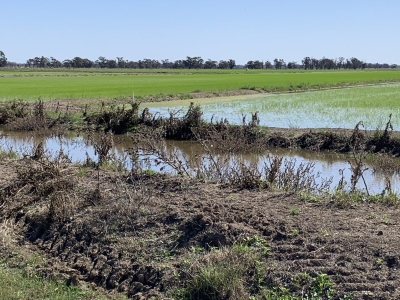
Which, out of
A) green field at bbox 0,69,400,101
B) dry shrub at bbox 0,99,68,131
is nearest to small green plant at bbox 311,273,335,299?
dry shrub at bbox 0,99,68,131

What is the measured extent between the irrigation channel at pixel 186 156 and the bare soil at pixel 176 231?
1814 mm

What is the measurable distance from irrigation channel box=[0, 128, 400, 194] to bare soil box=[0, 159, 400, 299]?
5.95 feet

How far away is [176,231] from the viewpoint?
6488mm

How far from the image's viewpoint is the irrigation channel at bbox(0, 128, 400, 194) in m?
11.3

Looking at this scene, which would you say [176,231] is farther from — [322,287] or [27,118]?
[27,118]

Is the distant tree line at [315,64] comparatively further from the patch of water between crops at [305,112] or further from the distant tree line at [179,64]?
the patch of water between crops at [305,112]

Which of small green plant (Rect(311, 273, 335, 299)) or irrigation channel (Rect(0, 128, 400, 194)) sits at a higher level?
small green plant (Rect(311, 273, 335, 299))

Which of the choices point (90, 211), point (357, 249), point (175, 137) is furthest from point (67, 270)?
point (175, 137)

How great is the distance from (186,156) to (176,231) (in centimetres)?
988

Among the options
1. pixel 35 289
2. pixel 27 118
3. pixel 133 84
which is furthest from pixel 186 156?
pixel 133 84

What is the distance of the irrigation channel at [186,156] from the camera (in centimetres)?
1128

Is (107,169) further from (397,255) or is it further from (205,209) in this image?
Result: (397,255)

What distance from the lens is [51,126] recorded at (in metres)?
23.1

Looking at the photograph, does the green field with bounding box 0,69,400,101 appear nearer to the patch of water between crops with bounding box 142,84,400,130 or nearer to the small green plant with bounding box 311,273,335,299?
the patch of water between crops with bounding box 142,84,400,130
